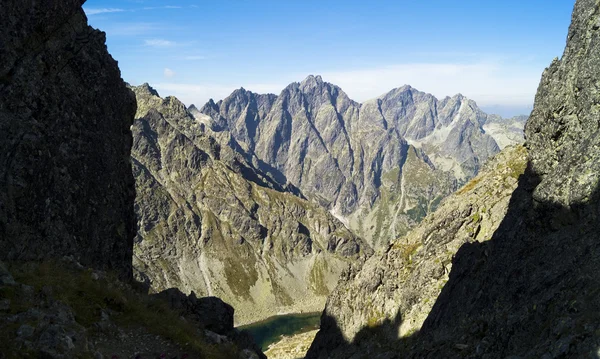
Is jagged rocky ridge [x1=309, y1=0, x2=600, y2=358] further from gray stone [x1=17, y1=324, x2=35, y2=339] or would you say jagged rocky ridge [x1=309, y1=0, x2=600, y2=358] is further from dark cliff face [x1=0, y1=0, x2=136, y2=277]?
dark cliff face [x1=0, y1=0, x2=136, y2=277]

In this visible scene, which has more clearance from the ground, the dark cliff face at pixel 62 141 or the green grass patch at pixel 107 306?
the dark cliff face at pixel 62 141

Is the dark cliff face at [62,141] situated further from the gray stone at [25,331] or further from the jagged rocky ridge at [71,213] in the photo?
the gray stone at [25,331]

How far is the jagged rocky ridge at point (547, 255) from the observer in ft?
46.8

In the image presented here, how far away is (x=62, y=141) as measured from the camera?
39.6 metres

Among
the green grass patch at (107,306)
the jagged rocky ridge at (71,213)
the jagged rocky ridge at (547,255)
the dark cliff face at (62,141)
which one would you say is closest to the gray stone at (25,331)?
the jagged rocky ridge at (71,213)

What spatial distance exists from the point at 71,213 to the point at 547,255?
41.6 metres

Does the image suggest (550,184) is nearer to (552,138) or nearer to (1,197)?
(552,138)

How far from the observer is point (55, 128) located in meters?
38.9

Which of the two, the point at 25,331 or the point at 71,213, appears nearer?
the point at 25,331

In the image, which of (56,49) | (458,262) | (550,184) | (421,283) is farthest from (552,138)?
(56,49)

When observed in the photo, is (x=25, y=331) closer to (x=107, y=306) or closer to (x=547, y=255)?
(x=107, y=306)


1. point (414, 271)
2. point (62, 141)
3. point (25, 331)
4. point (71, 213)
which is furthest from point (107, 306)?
point (414, 271)

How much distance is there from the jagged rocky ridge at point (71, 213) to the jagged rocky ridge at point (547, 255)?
13.2 metres

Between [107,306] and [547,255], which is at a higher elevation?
[547,255]
